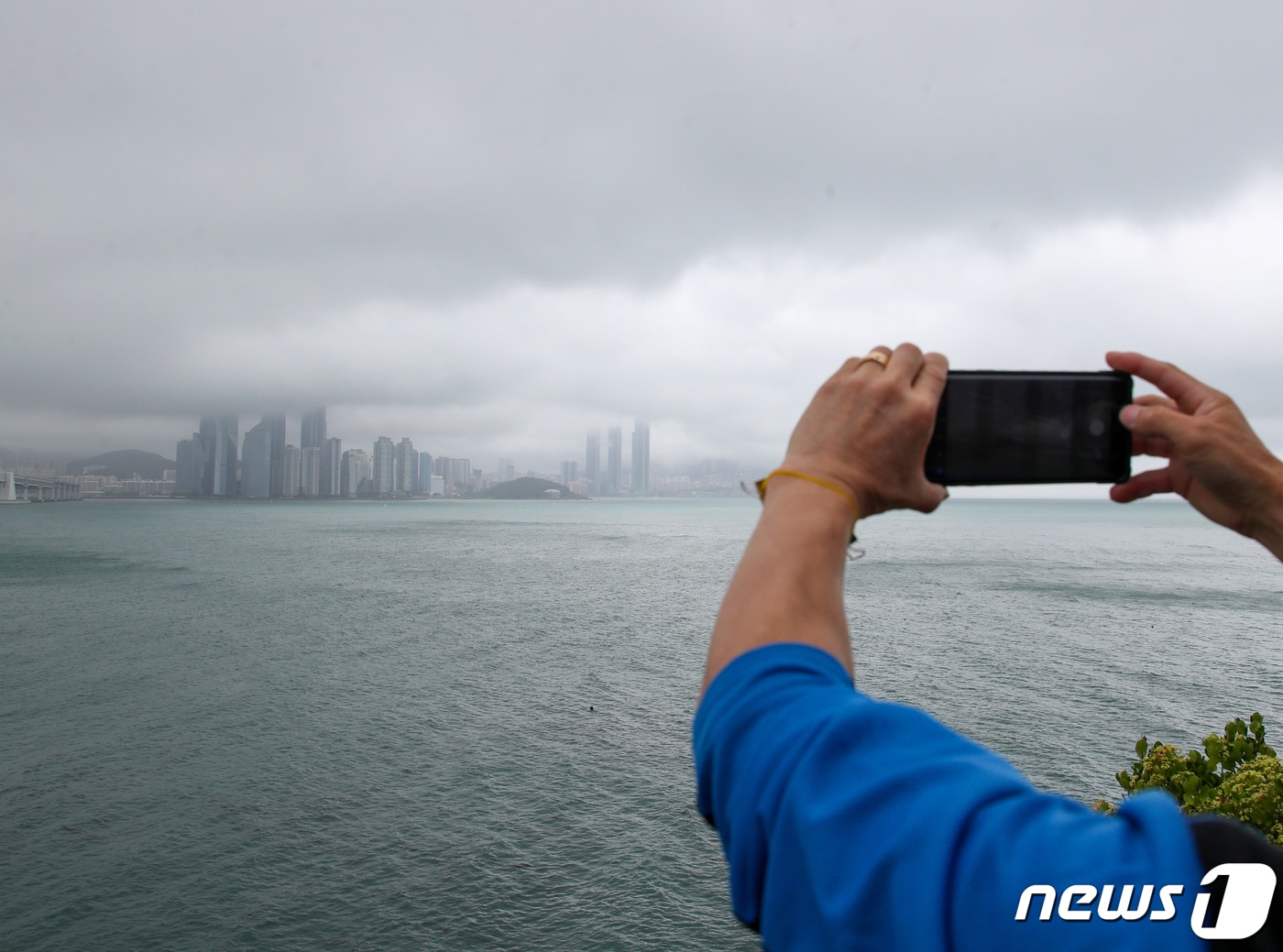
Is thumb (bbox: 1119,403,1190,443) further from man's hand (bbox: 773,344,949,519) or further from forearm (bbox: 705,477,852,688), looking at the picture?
forearm (bbox: 705,477,852,688)

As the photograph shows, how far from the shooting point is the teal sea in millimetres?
25594

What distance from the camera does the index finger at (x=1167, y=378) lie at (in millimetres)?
1646

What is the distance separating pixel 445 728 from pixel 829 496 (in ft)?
141

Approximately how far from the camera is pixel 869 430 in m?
1.44

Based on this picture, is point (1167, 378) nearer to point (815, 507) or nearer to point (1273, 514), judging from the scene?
point (1273, 514)

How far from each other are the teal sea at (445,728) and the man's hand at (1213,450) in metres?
25.4

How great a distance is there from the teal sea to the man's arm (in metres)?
25.6

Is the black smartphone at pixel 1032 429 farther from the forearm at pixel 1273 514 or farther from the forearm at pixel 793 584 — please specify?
the forearm at pixel 793 584

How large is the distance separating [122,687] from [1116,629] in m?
69.7

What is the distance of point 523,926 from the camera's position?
79.5ft

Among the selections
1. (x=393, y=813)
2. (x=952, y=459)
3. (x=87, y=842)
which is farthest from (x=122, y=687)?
(x=952, y=459)

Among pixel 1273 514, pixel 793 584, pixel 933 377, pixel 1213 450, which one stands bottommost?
pixel 793 584

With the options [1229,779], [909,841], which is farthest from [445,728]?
[909,841]

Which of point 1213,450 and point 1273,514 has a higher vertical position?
point 1213,450
